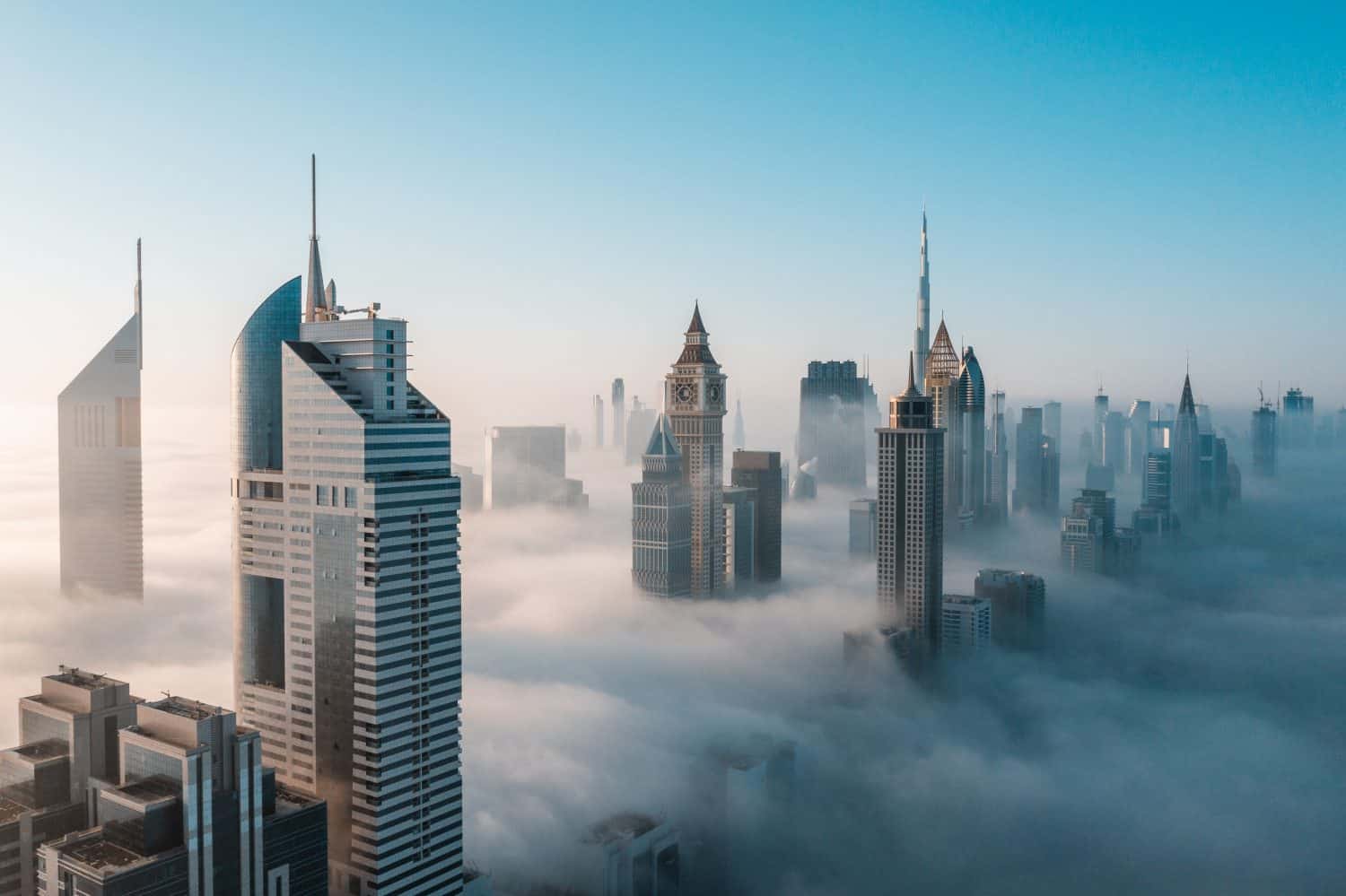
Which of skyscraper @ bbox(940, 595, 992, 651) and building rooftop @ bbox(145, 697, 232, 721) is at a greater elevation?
building rooftop @ bbox(145, 697, 232, 721)

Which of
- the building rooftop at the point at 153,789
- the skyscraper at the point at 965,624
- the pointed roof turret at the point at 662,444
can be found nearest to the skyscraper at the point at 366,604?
the building rooftop at the point at 153,789

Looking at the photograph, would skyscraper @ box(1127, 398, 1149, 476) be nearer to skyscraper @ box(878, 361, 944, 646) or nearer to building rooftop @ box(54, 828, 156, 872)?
skyscraper @ box(878, 361, 944, 646)

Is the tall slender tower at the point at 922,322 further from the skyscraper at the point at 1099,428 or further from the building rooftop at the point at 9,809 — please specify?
the building rooftop at the point at 9,809

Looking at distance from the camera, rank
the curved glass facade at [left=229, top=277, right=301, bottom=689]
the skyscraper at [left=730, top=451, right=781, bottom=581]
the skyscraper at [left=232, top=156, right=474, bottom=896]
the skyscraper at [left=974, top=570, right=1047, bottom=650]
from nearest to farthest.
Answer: the skyscraper at [left=232, top=156, right=474, bottom=896]
the curved glass facade at [left=229, top=277, right=301, bottom=689]
the skyscraper at [left=974, top=570, right=1047, bottom=650]
the skyscraper at [left=730, top=451, right=781, bottom=581]

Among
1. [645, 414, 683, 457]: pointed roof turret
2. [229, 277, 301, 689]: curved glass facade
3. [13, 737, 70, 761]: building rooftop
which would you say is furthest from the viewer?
[645, 414, 683, 457]: pointed roof turret

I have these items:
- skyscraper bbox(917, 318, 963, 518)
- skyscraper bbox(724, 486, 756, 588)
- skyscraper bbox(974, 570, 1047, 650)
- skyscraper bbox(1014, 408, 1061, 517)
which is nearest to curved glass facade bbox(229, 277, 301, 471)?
skyscraper bbox(724, 486, 756, 588)

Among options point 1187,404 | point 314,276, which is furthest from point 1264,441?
point 314,276

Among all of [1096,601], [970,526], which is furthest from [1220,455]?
[970,526]
